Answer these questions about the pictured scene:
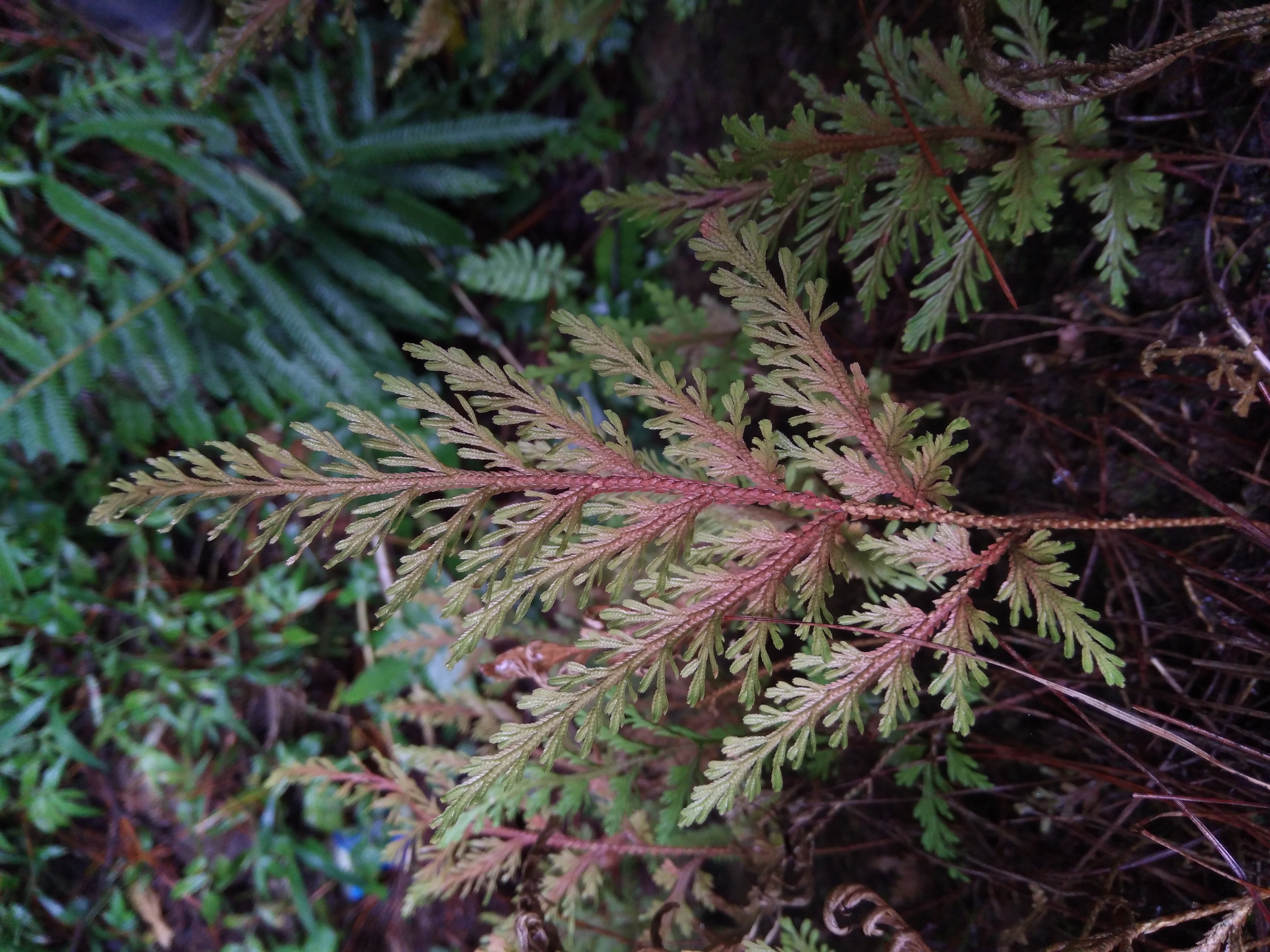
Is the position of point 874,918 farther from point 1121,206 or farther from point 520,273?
point 520,273

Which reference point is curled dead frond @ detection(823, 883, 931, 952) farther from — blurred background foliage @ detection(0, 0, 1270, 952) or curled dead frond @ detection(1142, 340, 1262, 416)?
curled dead frond @ detection(1142, 340, 1262, 416)

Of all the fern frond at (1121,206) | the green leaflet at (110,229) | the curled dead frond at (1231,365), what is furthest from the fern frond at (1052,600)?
the green leaflet at (110,229)

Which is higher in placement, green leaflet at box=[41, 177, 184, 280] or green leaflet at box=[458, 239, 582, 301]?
green leaflet at box=[41, 177, 184, 280]

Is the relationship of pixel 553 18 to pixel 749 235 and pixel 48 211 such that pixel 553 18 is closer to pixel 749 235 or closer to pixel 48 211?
pixel 749 235

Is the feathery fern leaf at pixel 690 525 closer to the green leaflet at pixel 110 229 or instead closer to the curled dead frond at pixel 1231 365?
the curled dead frond at pixel 1231 365

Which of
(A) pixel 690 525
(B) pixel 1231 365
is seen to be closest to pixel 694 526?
(A) pixel 690 525

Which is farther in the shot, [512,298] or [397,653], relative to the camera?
[512,298]

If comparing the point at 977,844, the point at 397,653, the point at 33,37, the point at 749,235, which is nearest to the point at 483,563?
the point at 749,235

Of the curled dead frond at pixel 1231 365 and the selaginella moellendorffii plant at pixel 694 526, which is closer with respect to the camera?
the selaginella moellendorffii plant at pixel 694 526

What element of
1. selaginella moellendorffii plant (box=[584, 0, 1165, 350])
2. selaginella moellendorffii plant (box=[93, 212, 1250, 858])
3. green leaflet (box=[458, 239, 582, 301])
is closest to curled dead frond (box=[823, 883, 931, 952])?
selaginella moellendorffii plant (box=[93, 212, 1250, 858])
